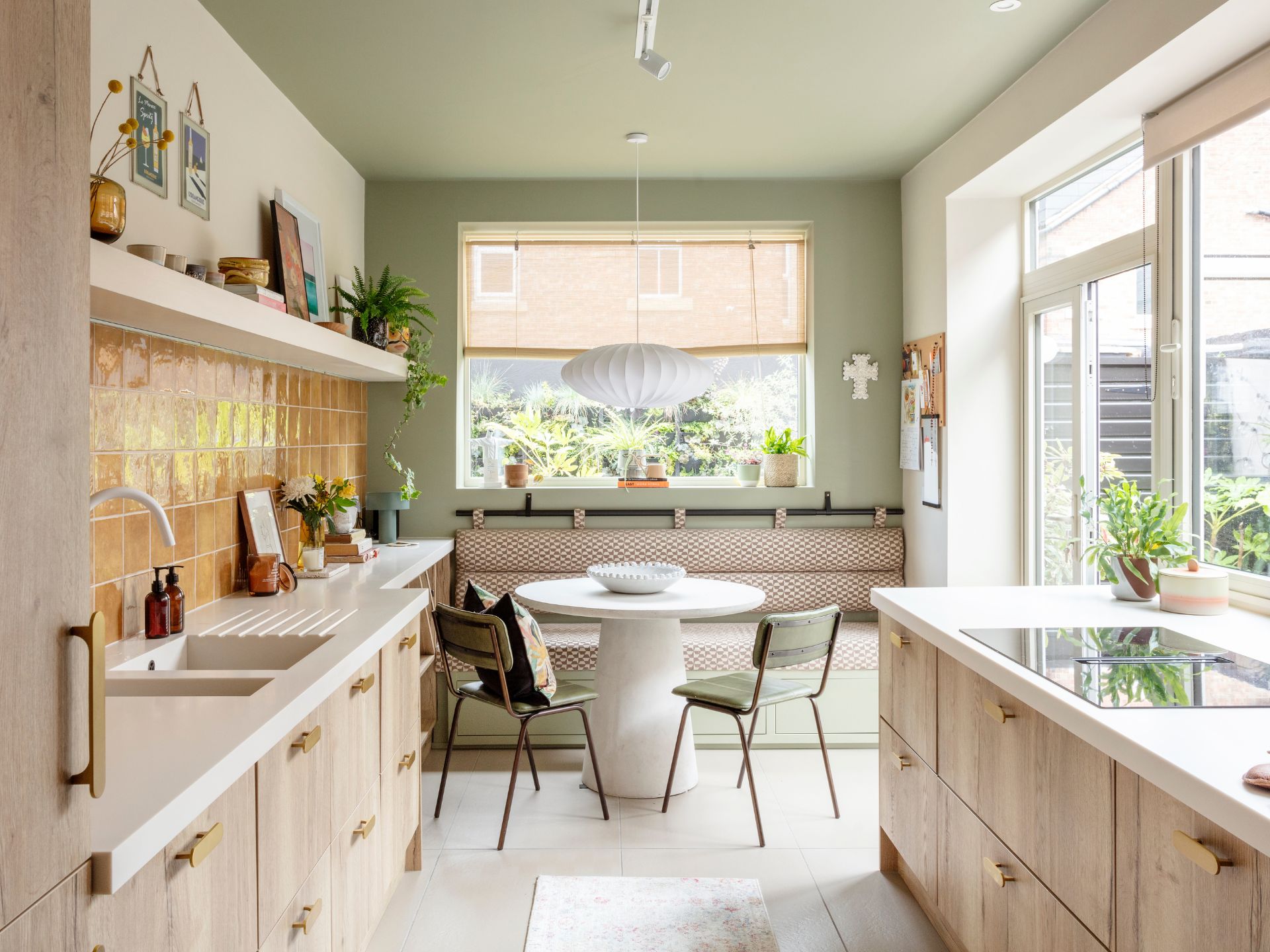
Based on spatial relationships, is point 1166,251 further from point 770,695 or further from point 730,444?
point 730,444

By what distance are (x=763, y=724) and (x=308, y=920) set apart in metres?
2.56

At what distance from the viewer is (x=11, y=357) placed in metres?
0.88

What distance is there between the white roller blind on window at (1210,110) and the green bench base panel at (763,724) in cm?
234

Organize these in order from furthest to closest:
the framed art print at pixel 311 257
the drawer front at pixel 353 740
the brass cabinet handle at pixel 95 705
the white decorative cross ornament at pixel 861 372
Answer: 1. the white decorative cross ornament at pixel 861 372
2. the framed art print at pixel 311 257
3. the drawer front at pixel 353 740
4. the brass cabinet handle at pixel 95 705

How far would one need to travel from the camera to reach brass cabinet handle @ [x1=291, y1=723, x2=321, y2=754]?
1.76m

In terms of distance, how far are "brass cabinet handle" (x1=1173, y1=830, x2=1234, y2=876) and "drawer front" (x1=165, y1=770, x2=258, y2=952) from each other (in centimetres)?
138

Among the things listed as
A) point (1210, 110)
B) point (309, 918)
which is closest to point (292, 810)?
point (309, 918)

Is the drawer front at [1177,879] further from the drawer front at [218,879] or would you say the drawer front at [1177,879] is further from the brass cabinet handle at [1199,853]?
the drawer front at [218,879]

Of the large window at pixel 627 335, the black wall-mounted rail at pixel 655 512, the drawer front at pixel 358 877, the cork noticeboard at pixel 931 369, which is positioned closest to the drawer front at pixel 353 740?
the drawer front at pixel 358 877

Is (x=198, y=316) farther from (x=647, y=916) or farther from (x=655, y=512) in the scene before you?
(x=655, y=512)

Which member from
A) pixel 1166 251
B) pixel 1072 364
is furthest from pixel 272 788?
pixel 1072 364

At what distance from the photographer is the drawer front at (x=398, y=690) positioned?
250 cm

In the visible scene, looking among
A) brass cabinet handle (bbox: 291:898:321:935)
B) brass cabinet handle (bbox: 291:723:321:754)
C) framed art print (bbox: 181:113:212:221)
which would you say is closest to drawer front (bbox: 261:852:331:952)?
brass cabinet handle (bbox: 291:898:321:935)

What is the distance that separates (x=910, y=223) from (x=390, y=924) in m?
3.75
